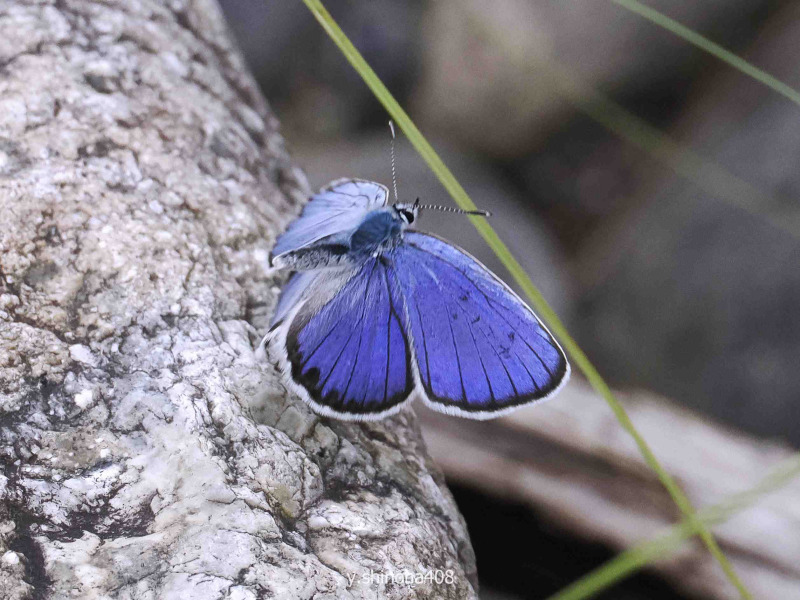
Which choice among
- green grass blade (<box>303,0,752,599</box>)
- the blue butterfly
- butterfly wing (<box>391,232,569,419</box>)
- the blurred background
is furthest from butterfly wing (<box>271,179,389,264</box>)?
the blurred background

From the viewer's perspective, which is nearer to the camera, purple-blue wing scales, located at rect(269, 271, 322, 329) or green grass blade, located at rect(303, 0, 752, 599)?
green grass blade, located at rect(303, 0, 752, 599)

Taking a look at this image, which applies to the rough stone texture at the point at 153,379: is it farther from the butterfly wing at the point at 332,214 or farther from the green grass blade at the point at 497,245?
the green grass blade at the point at 497,245

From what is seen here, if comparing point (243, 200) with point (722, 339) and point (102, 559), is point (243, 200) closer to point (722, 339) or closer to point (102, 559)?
point (102, 559)

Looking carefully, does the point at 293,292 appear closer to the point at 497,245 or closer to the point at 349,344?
the point at 349,344

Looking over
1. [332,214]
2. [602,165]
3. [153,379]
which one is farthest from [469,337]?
[602,165]

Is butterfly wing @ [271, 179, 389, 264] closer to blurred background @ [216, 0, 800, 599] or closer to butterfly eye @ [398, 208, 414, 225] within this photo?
butterfly eye @ [398, 208, 414, 225]

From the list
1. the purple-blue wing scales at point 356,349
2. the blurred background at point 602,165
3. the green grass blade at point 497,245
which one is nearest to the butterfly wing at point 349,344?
the purple-blue wing scales at point 356,349

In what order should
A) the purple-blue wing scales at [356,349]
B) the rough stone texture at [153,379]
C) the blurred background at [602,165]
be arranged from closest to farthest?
the rough stone texture at [153,379] → the purple-blue wing scales at [356,349] → the blurred background at [602,165]
